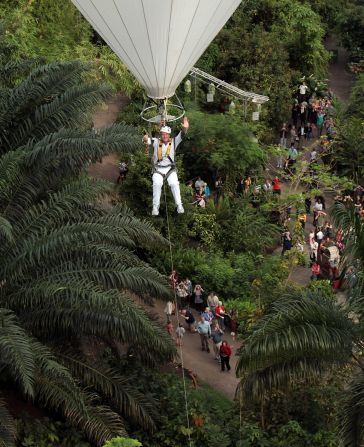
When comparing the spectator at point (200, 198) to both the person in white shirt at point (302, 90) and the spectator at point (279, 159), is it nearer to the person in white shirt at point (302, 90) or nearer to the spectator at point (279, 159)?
the spectator at point (279, 159)

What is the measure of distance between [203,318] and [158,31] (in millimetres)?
5838

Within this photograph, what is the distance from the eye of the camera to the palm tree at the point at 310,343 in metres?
12.1

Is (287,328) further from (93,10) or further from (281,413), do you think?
(93,10)

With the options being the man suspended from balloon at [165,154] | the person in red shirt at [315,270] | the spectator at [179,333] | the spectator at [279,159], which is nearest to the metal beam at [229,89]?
the spectator at [279,159]

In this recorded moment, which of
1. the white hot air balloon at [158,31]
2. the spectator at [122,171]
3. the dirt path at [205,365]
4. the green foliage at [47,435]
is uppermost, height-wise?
the white hot air balloon at [158,31]

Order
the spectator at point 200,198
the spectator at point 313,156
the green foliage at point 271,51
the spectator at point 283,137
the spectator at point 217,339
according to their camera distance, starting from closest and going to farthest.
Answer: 1. the spectator at point 217,339
2. the spectator at point 200,198
3. the spectator at point 313,156
4. the spectator at point 283,137
5. the green foliage at point 271,51

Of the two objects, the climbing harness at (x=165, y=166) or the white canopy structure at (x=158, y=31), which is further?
the climbing harness at (x=165, y=166)

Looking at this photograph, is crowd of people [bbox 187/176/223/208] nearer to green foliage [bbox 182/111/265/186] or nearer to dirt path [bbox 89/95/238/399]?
green foliage [bbox 182/111/265/186]

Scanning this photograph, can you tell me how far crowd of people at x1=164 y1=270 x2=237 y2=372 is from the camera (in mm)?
18938

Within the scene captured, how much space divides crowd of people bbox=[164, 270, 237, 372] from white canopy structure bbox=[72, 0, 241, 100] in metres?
3.87

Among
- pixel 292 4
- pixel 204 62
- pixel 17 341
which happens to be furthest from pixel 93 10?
pixel 292 4

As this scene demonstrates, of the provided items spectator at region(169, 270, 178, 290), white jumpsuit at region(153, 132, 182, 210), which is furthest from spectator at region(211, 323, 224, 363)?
white jumpsuit at region(153, 132, 182, 210)

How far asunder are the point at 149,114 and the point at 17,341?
14.1 metres

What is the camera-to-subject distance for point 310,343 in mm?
12023
